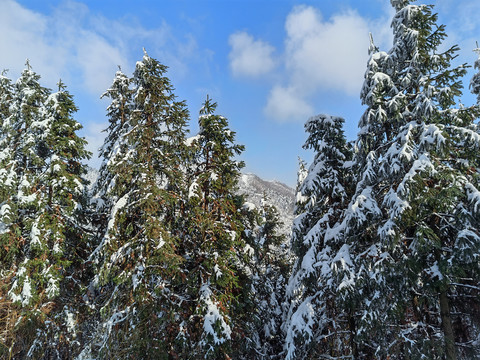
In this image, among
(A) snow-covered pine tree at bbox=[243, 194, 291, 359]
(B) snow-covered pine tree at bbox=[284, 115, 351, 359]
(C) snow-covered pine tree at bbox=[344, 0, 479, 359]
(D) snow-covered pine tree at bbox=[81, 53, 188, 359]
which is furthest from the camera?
(A) snow-covered pine tree at bbox=[243, 194, 291, 359]

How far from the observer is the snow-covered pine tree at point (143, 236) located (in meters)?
10.2

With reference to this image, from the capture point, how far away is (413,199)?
8.80m

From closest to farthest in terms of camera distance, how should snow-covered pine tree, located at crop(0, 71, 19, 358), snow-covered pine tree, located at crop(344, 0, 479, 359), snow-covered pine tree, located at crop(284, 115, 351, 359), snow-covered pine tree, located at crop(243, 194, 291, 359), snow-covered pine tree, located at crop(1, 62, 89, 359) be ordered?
1. snow-covered pine tree, located at crop(344, 0, 479, 359)
2. snow-covered pine tree, located at crop(284, 115, 351, 359)
3. snow-covered pine tree, located at crop(0, 71, 19, 358)
4. snow-covered pine tree, located at crop(1, 62, 89, 359)
5. snow-covered pine tree, located at crop(243, 194, 291, 359)

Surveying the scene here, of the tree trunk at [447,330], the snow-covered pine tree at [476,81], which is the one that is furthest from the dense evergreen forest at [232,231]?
the snow-covered pine tree at [476,81]

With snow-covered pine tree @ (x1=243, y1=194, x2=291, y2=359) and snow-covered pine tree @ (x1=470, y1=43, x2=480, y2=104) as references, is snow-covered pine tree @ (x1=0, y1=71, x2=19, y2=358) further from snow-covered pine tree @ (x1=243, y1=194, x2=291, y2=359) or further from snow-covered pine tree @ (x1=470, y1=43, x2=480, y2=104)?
snow-covered pine tree @ (x1=470, y1=43, x2=480, y2=104)

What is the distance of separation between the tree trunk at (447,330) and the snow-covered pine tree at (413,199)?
0.10ft

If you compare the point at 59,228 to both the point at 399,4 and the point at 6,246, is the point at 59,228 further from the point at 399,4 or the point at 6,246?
the point at 399,4

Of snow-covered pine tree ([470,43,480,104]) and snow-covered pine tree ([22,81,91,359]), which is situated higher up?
snow-covered pine tree ([470,43,480,104])

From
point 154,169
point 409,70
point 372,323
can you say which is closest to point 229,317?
point 372,323

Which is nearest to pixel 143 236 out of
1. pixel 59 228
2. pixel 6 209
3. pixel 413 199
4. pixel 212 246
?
pixel 212 246

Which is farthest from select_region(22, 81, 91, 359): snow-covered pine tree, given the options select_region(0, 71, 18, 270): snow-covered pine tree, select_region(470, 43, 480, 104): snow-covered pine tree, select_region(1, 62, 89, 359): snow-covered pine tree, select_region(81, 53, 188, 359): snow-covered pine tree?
select_region(470, 43, 480, 104): snow-covered pine tree

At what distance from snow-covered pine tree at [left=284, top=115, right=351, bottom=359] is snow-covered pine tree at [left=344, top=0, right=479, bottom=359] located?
1.14m

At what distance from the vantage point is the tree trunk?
28.4 feet

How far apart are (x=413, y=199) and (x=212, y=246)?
742cm
